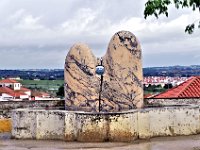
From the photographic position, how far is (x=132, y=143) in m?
13.2

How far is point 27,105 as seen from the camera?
17484 millimetres

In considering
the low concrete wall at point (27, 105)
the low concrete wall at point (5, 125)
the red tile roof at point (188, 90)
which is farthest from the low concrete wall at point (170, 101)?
the red tile roof at point (188, 90)

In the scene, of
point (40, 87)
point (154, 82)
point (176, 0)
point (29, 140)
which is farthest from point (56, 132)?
point (40, 87)

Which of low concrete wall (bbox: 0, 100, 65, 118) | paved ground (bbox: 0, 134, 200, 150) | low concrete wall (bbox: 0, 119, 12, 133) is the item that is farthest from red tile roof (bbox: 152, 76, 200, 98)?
paved ground (bbox: 0, 134, 200, 150)

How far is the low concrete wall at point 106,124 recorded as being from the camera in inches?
524

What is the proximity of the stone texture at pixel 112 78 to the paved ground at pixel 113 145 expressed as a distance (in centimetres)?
164

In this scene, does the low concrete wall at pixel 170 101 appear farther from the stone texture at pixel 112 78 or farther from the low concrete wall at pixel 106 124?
the low concrete wall at pixel 106 124

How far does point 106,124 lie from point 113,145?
703mm

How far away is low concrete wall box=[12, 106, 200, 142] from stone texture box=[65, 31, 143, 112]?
103 cm

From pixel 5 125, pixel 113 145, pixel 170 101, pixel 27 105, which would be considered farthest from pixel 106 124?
pixel 27 105

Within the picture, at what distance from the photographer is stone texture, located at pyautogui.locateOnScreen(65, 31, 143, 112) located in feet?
49.0

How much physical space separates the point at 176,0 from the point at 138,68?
5.18m

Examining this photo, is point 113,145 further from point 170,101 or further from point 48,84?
point 48,84

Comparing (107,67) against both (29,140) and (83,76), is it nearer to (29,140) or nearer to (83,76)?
(83,76)
